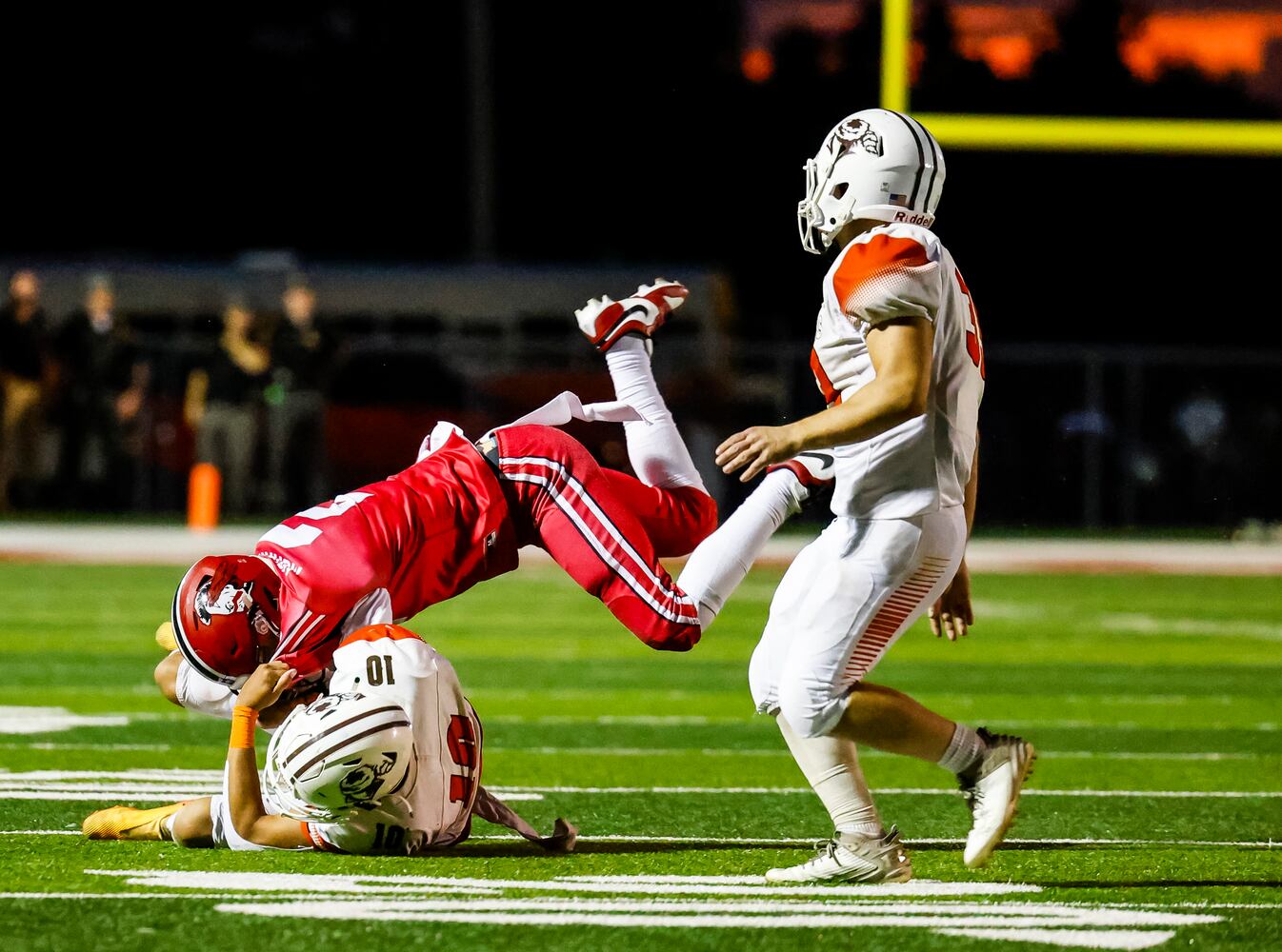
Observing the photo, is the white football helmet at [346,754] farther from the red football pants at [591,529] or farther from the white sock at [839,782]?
the red football pants at [591,529]

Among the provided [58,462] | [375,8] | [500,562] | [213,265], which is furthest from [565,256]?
[500,562]

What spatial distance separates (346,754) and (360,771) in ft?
0.17

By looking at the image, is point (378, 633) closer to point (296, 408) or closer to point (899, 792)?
point (899, 792)

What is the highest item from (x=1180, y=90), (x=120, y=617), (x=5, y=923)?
(x=1180, y=90)

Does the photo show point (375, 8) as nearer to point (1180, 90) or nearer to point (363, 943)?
point (1180, 90)

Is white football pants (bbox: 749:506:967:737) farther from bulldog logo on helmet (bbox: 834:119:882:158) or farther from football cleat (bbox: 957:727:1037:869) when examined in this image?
bulldog logo on helmet (bbox: 834:119:882:158)

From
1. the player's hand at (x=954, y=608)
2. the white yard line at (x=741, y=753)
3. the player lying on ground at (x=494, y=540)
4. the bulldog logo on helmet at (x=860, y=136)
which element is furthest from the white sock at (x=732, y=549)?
the white yard line at (x=741, y=753)

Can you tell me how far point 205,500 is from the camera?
674 inches

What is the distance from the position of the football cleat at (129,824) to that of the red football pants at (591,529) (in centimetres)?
125

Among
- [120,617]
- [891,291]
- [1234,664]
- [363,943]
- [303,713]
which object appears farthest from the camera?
[120,617]

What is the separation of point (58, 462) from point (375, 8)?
18.5m

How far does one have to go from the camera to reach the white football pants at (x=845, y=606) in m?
4.78

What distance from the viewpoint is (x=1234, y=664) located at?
10.2 meters

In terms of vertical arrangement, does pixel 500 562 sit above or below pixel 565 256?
above
